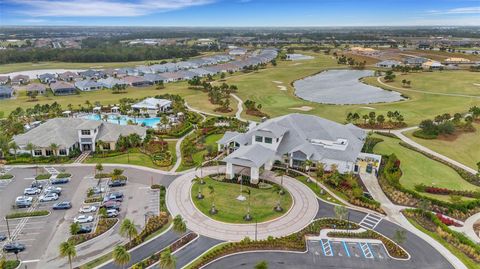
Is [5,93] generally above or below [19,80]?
below

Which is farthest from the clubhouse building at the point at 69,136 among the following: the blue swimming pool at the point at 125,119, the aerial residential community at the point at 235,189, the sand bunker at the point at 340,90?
the sand bunker at the point at 340,90

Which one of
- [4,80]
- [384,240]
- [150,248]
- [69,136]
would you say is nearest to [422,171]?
[384,240]

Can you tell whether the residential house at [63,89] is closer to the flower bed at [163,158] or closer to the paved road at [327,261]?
the flower bed at [163,158]

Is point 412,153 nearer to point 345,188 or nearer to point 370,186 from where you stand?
point 370,186

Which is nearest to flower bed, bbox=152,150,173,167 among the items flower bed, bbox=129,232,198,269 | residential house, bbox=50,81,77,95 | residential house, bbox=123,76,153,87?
flower bed, bbox=129,232,198,269

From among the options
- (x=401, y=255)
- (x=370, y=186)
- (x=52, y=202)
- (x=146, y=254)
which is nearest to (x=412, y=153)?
(x=370, y=186)

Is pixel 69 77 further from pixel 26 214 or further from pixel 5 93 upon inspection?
pixel 26 214

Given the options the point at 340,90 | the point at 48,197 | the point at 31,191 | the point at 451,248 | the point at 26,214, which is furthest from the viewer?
the point at 340,90
